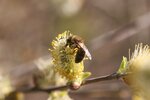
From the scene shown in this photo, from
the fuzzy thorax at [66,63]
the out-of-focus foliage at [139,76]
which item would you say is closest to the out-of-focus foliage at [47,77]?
the fuzzy thorax at [66,63]

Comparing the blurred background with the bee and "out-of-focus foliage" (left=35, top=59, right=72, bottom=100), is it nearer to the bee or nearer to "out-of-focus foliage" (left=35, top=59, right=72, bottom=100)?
"out-of-focus foliage" (left=35, top=59, right=72, bottom=100)

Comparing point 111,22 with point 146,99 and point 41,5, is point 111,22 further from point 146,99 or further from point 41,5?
point 146,99

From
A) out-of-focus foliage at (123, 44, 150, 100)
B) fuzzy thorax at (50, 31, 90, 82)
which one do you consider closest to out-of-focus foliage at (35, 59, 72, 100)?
fuzzy thorax at (50, 31, 90, 82)

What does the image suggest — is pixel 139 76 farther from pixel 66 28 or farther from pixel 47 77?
pixel 66 28

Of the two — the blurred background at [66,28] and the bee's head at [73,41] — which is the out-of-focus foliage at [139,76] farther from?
the blurred background at [66,28]

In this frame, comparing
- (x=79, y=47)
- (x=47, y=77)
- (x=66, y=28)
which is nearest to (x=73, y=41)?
(x=79, y=47)

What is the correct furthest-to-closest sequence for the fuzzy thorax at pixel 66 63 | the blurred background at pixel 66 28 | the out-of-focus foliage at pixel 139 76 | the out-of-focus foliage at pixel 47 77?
the blurred background at pixel 66 28 < the out-of-focus foliage at pixel 47 77 < the fuzzy thorax at pixel 66 63 < the out-of-focus foliage at pixel 139 76
